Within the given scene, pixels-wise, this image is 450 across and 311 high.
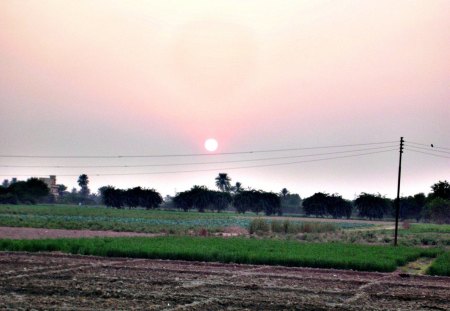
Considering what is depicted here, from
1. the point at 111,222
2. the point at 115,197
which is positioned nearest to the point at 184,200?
the point at 115,197

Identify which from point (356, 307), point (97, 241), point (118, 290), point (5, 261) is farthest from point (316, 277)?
point (97, 241)

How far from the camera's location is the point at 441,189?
157 meters

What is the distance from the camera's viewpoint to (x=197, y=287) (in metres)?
24.3

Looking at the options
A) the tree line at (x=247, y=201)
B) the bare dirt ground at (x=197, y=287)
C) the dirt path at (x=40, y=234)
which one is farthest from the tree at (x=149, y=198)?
the bare dirt ground at (x=197, y=287)

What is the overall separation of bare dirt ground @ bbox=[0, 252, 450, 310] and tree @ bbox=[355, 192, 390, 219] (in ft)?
481

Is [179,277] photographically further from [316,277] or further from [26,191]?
[26,191]

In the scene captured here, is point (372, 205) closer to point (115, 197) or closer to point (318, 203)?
point (318, 203)

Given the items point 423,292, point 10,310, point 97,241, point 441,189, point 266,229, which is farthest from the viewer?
point 441,189

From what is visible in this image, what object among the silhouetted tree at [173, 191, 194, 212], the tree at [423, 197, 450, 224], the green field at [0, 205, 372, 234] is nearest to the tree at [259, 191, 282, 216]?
the silhouetted tree at [173, 191, 194, 212]

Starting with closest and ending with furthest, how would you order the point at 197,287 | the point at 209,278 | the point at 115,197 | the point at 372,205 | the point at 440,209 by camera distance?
the point at 197,287 < the point at 209,278 < the point at 440,209 < the point at 372,205 < the point at 115,197

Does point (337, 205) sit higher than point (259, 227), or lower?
higher

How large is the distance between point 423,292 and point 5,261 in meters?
21.3

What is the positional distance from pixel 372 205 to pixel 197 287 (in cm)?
15778

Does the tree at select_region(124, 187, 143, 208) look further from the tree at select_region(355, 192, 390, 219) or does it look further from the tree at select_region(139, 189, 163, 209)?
the tree at select_region(355, 192, 390, 219)
